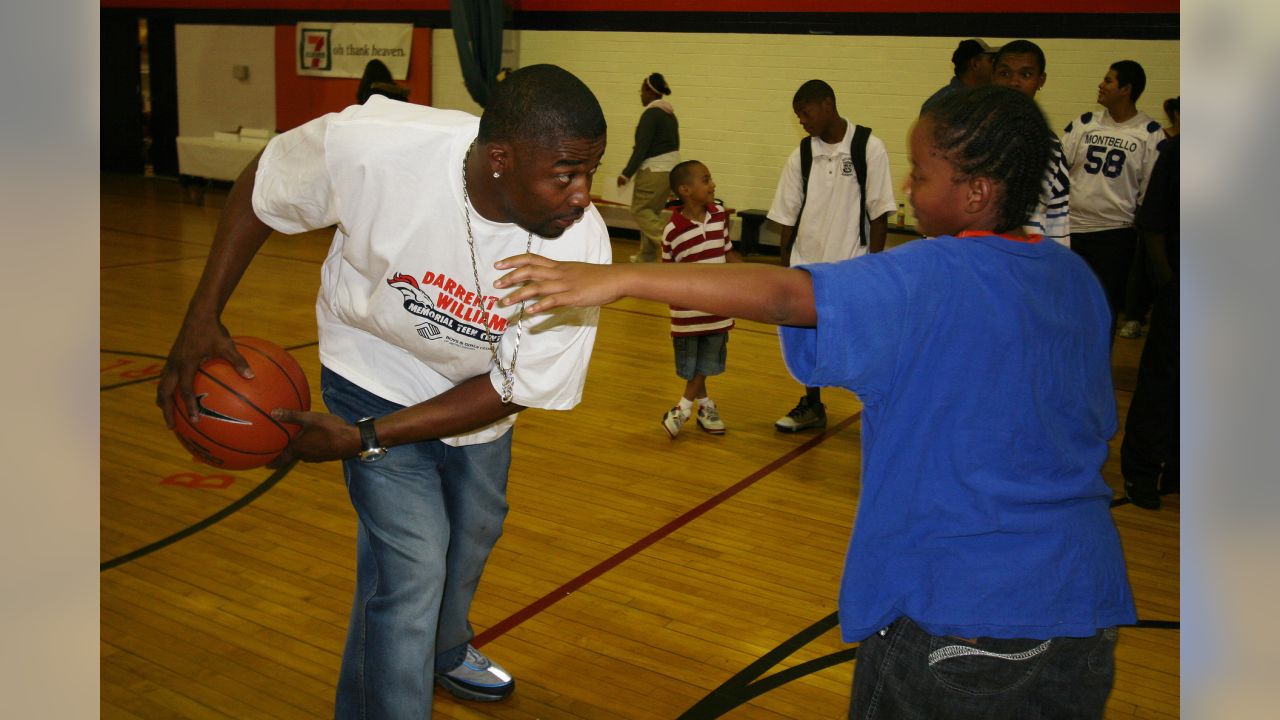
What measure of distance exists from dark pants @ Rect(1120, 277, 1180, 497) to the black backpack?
1430mm

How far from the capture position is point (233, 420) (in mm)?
2363

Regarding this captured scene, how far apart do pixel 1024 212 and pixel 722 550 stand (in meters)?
2.71

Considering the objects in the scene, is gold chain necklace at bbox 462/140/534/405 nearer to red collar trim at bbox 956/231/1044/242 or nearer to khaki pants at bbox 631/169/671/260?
red collar trim at bbox 956/231/1044/242

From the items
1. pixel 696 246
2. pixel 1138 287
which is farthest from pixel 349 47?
pixel 696 246

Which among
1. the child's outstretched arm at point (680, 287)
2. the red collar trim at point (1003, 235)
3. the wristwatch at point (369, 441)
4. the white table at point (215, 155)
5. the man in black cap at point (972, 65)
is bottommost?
the wristwatch at point (369, 441)

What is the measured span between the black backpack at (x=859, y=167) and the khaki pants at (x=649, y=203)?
4.88 metres

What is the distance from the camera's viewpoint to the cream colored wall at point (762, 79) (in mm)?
10219

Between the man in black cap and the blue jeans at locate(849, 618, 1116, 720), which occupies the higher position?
the man in black cap

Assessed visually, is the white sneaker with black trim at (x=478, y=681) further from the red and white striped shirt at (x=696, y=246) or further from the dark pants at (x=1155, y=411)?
the dark pants at (x=1155, y=411)

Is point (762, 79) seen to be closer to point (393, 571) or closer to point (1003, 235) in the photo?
point (393, 571)

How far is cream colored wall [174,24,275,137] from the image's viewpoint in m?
15.9

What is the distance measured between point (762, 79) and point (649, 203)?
241 centimetres

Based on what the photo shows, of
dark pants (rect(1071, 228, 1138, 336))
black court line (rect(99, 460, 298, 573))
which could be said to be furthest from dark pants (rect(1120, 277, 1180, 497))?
black court line (rect(99, 460, 298, 573))

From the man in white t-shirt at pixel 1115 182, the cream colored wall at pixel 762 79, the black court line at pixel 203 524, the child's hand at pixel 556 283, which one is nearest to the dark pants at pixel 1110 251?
the man in white t-shirt at pixel 1115 182
